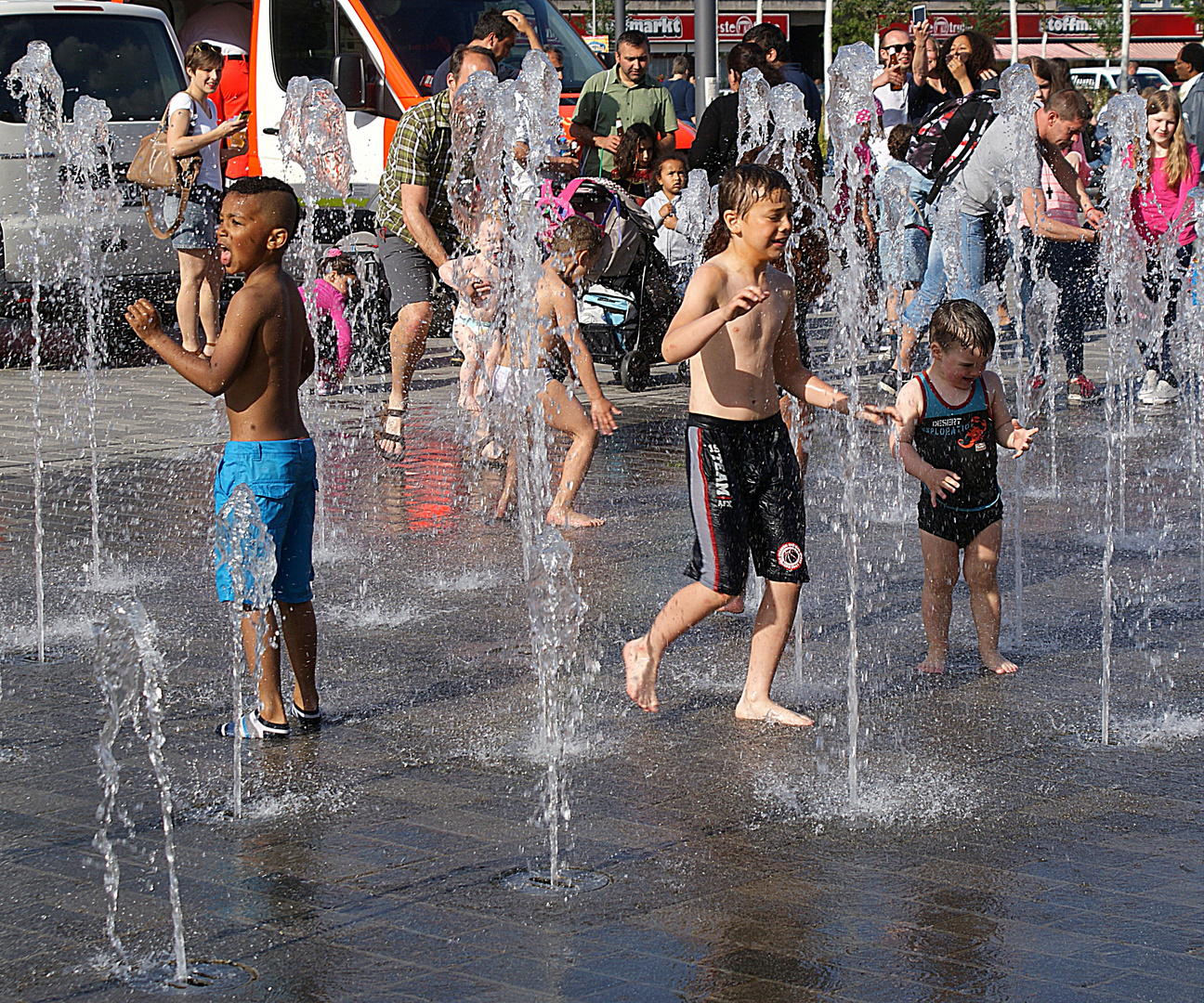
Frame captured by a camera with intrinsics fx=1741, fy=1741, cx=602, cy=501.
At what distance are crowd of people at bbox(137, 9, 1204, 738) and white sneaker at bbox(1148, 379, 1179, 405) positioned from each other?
0.7 inches

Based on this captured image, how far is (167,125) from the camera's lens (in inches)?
460

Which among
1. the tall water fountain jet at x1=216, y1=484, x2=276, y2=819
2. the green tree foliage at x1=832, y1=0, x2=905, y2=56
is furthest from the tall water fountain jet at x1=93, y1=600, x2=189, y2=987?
the green tree foliage at x1=832, y1=0, x2=905, y2=56

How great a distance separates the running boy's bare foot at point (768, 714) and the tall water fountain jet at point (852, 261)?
15 cm

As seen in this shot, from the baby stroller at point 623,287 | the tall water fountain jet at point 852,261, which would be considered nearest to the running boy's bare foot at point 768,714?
the tall water fountain jet at point 852,261

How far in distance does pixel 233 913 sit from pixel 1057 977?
1578 mm

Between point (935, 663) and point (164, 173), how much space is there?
7.70m

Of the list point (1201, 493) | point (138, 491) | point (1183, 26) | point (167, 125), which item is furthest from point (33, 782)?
point (1183, 26)

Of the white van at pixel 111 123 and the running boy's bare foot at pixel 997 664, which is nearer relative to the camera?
the running boy's bare foot at pixel 997 664

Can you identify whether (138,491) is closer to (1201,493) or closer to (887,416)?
(887,416)

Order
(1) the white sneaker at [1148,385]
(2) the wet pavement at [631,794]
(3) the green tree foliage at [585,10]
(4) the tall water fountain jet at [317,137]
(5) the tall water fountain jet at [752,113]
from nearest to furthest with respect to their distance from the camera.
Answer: (2) the wet pavement at [631,794], (5) the tall water fountain jet at [752,113], (1) the white sneaker at [1148,385], (4) the tall water fountain jet at [317,137], (3) the green tree foliage at [585,10]

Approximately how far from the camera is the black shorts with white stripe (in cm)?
474

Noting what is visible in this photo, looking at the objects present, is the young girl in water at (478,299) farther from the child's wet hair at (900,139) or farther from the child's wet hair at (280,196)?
the child's wet hair at (900,139)

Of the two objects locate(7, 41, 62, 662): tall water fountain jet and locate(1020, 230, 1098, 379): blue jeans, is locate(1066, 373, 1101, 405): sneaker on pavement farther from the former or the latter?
locate(7, 41, 62, 662): tall water fountain jet

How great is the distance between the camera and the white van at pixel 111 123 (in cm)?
1268
